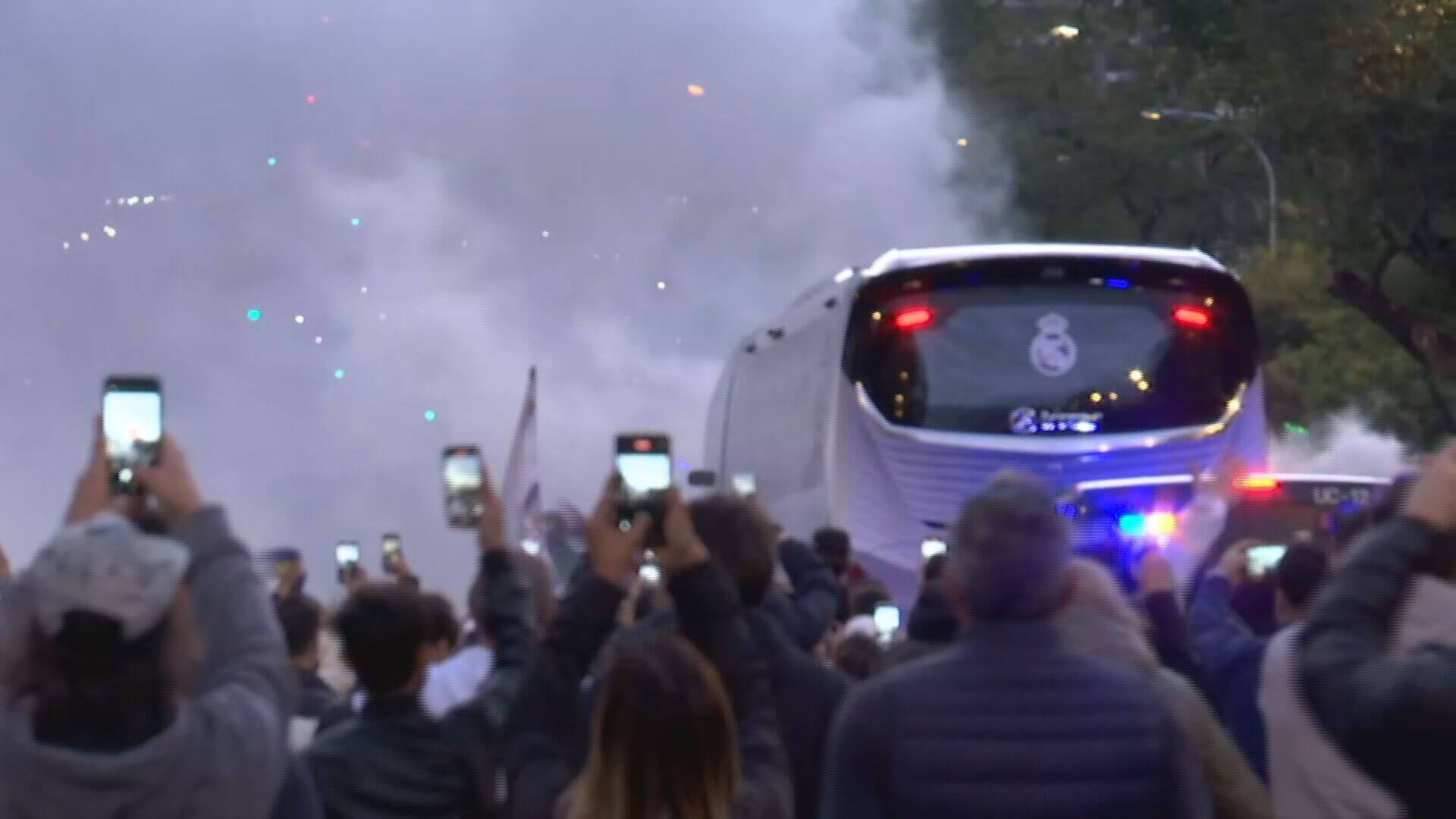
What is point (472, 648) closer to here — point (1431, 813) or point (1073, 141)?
point (1431, 813)

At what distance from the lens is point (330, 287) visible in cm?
1700

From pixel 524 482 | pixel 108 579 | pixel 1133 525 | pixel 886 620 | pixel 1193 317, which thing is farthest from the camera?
pixel 1193 317

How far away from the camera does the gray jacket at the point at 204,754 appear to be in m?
3.87

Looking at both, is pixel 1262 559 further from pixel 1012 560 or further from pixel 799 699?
pixel 1012 560

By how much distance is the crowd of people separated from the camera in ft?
12.6

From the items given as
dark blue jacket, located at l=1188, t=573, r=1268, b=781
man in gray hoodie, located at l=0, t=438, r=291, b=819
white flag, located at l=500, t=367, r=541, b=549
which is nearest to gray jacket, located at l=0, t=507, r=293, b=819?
man in gray hoodie, located at l=0, t=438, r=291, b=819

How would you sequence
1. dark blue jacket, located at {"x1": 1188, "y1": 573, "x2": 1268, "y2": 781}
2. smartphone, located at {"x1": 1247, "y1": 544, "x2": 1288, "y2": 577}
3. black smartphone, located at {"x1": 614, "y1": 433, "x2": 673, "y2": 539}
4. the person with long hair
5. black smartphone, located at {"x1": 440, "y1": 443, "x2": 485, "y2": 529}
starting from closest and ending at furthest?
the person with long hair
black smartphone, located at {"x1": 614, "y1": 433, "x2": 673, "y2": 539}
black smartphone, located at {"x1": 440, "y1": 443, "x2": 485, "y2": 529}
dark blue jacket, located at {"x1": 1188, "y1": 573, "x2": 1268, "y2": 781}
smartphone, located at {"x1": 1247, "y1": 544, "x2": 1288, "y2": 577}

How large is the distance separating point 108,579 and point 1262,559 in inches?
248

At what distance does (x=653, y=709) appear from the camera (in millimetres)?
4258

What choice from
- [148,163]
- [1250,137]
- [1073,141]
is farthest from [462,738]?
[1073,141]

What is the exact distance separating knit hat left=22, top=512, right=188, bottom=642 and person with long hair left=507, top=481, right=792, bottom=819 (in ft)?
2.52

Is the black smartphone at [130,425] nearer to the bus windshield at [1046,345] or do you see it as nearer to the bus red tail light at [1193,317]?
the bus windshield at [1046,345]

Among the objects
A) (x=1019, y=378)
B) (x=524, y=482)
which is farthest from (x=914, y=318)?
(x=524, y=482)

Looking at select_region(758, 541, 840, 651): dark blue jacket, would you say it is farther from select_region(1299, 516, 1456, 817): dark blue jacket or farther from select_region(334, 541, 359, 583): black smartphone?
select_region(334, 541, 359, 583): black smartphone
